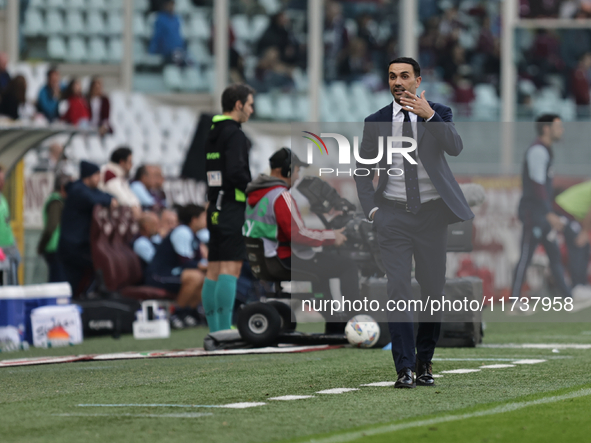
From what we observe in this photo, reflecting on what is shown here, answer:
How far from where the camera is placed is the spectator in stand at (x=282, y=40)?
73.4 feet

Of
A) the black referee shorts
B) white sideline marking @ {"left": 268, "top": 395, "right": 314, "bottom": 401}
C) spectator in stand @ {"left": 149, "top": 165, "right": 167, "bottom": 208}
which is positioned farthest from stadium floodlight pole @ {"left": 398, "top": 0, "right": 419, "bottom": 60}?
white sideline marking @ {"left": 268, "top": 395, "right": 314, "bottom": 401}

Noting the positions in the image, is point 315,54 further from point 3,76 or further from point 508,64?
point 3,76

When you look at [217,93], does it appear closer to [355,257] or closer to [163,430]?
[355,257]

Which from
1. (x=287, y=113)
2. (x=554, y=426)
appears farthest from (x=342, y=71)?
(x=554, y=426)

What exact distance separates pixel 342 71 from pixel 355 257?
13.7m

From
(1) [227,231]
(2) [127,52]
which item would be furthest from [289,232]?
(2) [127,52]

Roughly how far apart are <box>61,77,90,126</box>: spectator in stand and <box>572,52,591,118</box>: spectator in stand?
31.5 feet

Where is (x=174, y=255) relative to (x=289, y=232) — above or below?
below

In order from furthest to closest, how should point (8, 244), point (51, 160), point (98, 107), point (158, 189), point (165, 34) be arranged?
1. point (165, 34)
2. point (98, 107)
3. point (51, 160)
4. point (158, 189)
5. point (8, 244)

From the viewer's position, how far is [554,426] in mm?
4918

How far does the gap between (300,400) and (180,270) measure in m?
7.29

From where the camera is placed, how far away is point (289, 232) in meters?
9.16

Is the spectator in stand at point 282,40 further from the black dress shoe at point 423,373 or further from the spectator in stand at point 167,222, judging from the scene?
the black dress shoe at point 423,373

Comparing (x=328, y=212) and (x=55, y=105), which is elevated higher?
(x=55, y=105)
